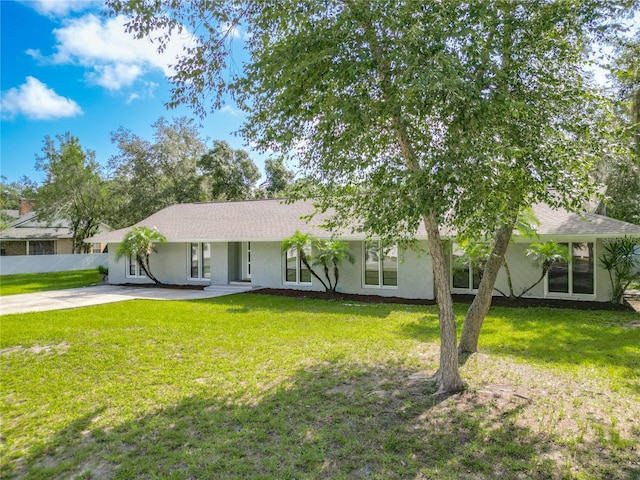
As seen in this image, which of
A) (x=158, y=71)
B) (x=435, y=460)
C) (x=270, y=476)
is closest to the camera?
(x=270, y=476)

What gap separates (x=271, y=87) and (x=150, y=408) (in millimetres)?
4524

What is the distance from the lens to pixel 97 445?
14.4ft

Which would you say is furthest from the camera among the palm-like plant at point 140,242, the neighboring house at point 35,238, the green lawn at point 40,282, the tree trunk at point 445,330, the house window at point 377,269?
the neighboring house at point 35,238

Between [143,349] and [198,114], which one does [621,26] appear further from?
[143,349]

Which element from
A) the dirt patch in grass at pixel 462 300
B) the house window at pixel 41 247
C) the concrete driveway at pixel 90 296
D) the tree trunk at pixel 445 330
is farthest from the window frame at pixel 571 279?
the house window at pixel 41 247

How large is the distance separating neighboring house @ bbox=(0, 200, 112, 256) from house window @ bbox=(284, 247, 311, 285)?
76.5 feet

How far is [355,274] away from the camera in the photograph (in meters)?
15.6

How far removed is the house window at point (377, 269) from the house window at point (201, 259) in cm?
816

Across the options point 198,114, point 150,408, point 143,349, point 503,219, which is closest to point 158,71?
point 198,114

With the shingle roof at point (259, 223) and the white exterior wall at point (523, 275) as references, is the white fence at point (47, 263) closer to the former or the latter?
the shingle roof at point (259, 223)

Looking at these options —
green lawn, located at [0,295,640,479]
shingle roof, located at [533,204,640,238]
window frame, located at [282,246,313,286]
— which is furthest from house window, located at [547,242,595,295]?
window frame, located at [282,246,313,286]

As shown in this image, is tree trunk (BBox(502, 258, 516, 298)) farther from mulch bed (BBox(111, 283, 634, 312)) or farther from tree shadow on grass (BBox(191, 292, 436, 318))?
tree shadow on grass (BBox(191, 292, 436, 318))

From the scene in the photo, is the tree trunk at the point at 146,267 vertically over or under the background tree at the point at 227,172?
under

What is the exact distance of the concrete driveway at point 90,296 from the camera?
1402cm
